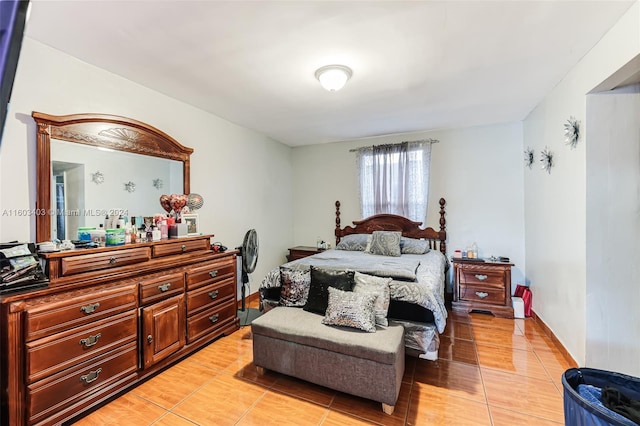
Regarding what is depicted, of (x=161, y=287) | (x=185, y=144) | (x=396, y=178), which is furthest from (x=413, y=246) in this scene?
(x=185, y=144)

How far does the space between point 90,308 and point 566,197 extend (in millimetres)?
3864

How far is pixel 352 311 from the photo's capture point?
2094mm

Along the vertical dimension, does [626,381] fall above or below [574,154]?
below

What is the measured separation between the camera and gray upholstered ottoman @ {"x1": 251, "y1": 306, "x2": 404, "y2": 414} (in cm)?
183

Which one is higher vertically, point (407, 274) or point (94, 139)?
point (94, 139)

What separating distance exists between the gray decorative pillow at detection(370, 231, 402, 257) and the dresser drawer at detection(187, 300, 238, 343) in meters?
1.98

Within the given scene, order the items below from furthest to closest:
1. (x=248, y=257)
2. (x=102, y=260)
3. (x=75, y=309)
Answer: (x=248, y=257)
(x=102, y=260)
(x=75, y=309)

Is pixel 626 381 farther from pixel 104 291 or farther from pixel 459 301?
pixel 104 291

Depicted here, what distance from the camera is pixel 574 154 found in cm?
237

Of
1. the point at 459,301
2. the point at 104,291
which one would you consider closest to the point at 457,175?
the point at 459,301

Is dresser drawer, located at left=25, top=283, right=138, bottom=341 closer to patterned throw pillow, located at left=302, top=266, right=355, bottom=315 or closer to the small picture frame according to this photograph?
the small picture frame

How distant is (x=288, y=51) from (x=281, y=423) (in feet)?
8.43

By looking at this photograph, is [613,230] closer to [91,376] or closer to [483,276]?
[483,276]

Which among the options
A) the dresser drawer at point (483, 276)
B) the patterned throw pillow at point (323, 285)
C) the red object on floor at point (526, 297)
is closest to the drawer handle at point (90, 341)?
the patterned throw pillow at point (323, 285)
